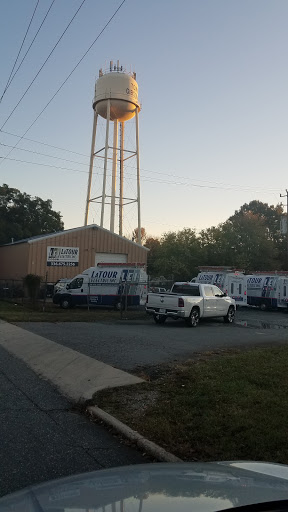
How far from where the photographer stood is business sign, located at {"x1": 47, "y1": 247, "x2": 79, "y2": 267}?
3431cm

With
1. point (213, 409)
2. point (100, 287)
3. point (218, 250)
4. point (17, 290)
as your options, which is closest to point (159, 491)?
point (213, 409)

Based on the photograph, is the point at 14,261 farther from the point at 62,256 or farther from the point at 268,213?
the point at 268,213

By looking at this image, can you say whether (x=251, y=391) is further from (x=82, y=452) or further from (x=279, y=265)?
(x=279, y=265)

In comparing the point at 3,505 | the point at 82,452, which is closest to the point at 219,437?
the point at 82,452

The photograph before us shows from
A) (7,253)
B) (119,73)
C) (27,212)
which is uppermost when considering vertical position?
(119,73)

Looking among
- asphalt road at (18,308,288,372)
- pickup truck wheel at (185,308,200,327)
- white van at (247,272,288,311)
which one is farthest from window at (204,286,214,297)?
white van at (247,272,288,311)

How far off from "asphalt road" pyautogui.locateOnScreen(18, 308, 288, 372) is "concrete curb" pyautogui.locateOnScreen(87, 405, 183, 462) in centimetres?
277

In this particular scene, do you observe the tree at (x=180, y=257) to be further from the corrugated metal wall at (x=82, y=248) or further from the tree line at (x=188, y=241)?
the corrugated metal wall at (x=82, y=248)

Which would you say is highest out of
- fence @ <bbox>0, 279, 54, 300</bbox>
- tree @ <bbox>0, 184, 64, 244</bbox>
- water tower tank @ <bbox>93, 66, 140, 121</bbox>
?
water tower tank @ <bbox>93, 66, 140, 121</bbox>

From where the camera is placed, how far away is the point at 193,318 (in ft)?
58.9

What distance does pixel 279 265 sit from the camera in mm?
57906

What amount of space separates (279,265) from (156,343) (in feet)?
160

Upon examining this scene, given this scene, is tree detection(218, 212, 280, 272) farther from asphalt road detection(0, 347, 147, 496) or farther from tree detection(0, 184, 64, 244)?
asphalt road detection(0, 347, 147, 496)

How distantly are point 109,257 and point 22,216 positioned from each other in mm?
25797
